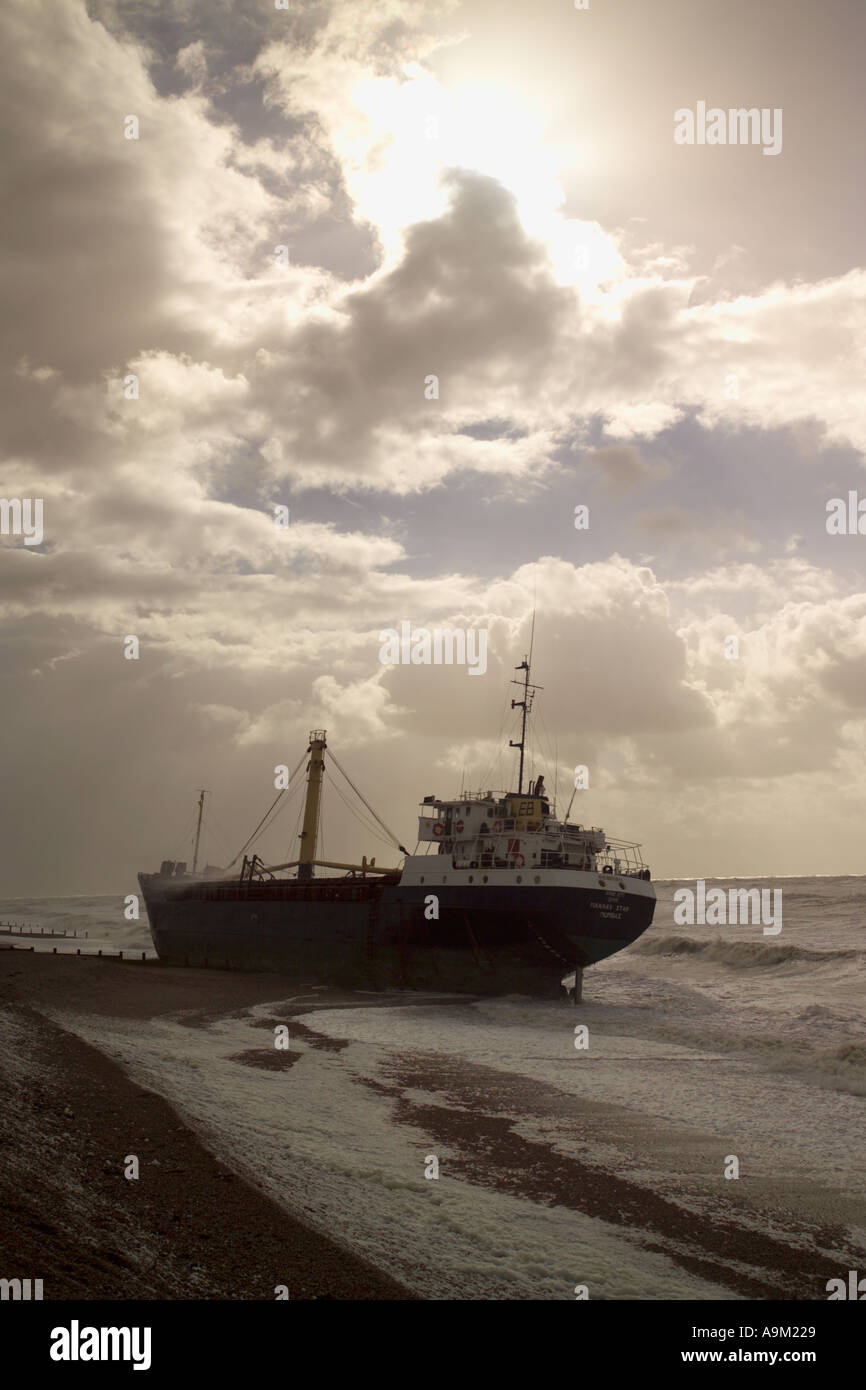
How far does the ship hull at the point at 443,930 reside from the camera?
38.1 meters

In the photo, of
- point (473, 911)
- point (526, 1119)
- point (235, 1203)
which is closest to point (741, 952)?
point (473, 911)

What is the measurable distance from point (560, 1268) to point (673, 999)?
3205cm

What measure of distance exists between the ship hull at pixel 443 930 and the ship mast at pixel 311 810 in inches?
277

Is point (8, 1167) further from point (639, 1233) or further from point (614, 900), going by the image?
point (614, 900)

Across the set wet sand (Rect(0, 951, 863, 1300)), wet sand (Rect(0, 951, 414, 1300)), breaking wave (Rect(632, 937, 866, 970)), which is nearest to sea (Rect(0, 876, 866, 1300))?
wet sand (Rect(0, 951, 863, 1300))

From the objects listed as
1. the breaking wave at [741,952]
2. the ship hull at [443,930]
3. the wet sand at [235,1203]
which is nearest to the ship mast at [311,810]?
the ship hull at [443,930]

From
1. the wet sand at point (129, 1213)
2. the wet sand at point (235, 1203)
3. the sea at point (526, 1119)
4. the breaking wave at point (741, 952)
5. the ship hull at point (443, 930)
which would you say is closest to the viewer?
the wet sand at point (129, 1213)

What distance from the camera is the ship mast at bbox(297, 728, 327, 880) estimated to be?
62.8 m

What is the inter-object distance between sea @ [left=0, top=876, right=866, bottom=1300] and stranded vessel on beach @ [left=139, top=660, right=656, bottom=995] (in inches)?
138

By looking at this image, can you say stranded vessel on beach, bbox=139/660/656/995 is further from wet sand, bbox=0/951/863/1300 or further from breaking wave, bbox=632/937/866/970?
wet sand, bbox=0/951/863/1300

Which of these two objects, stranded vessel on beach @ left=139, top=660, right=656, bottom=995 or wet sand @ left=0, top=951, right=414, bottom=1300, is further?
stranded vessel on beach @ left=139, top=660, right=656, bottom=995

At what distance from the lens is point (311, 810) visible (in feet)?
211

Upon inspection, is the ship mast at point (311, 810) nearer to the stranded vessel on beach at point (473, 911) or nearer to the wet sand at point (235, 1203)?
the stranded vessel on beach at point (473, 911)

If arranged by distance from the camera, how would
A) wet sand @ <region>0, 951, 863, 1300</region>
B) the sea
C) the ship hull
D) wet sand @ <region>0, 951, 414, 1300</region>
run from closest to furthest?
wet sand @ <region>0, 951, 414, 1300</region> < wet sand @ <region>0, 951, 863, 1300</region> < the sea < the ship hull
